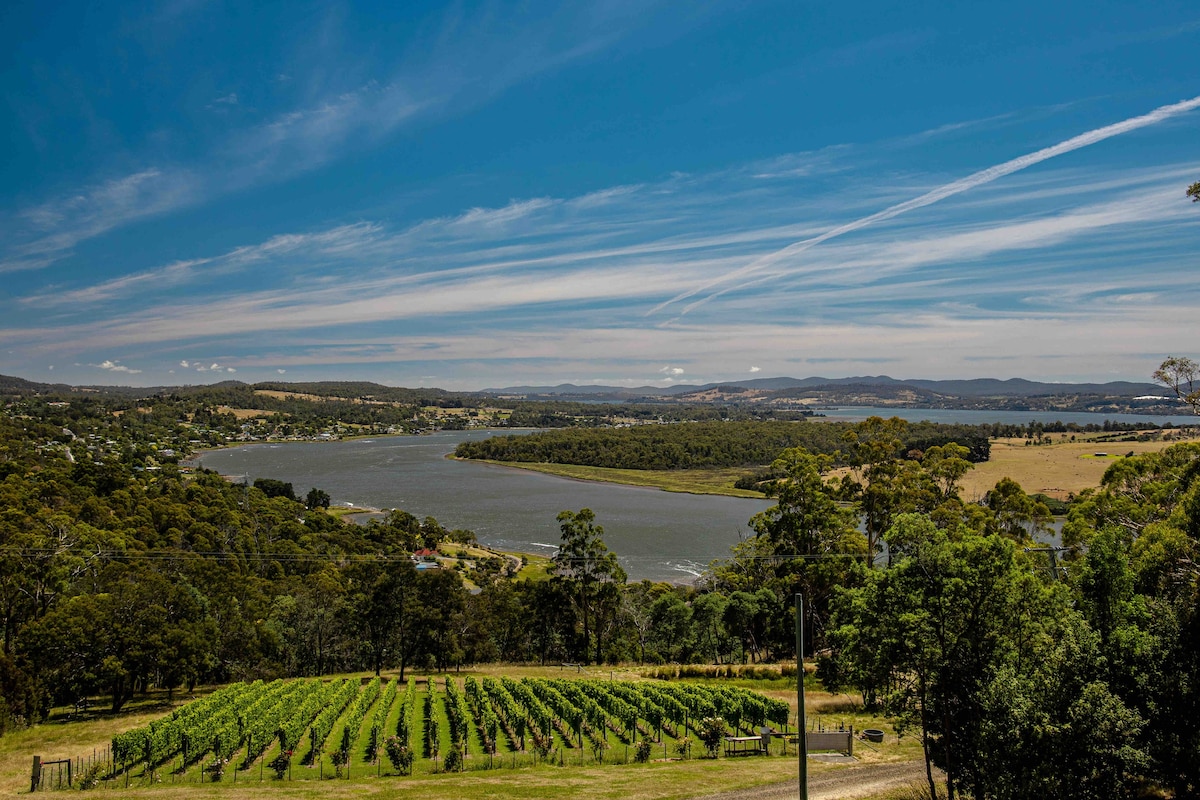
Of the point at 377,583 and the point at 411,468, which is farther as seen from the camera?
the point at 411,468

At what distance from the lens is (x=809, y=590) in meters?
30.7

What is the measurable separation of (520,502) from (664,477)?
34099 millimetres

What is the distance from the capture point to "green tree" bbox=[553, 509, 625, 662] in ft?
107

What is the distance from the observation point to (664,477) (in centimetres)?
11769

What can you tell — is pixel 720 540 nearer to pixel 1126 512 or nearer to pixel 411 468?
pixel 1126 512

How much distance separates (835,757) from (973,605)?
7.33 m

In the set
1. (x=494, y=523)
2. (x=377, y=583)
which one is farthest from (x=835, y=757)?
(x=494, y=523)

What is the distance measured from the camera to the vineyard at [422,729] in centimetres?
1866

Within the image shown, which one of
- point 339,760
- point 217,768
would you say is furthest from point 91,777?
point 339,760

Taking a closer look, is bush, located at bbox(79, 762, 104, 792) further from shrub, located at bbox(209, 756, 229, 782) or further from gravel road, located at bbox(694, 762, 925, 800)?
gravel road, located at bbox(694, 762, 925, 800)

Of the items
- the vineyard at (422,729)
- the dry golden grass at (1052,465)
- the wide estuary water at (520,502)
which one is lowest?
the wide estuary water at (520,502)

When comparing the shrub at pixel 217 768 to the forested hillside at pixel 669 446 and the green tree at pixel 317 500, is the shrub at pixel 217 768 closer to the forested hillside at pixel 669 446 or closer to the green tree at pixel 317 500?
the green tree at pixel 317 500

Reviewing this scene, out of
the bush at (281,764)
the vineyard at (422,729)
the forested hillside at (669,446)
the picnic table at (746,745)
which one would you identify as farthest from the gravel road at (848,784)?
the forested hillside at (669,446)

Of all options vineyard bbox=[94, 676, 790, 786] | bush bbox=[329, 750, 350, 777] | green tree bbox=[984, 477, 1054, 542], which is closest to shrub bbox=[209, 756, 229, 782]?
vineyard bbox=[94, 676, 790, 786]
